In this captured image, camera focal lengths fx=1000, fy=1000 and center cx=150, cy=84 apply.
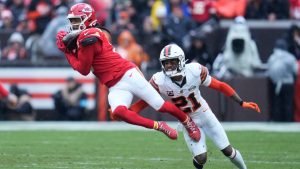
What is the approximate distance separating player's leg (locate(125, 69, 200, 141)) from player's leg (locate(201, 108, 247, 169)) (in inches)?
7.9

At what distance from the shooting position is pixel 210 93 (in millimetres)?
16875

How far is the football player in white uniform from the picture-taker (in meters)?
9.59

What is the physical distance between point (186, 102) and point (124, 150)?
272 cm

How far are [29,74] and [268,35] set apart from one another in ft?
15.1

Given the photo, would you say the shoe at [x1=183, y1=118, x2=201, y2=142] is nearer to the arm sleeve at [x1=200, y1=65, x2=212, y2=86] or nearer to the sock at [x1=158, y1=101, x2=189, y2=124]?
the sock at [x1=158, y1=101, x2=189, y2=124]

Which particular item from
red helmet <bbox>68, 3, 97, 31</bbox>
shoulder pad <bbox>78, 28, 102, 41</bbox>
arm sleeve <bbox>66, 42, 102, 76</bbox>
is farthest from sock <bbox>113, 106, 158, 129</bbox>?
red helmet <bbox>68, 3, 97, 31</bbox>

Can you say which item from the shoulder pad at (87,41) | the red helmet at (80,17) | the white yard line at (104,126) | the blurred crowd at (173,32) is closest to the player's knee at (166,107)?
the shoulder pad at (87,41)

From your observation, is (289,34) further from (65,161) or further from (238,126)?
(65,161)

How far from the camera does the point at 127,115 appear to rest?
970 centimetres

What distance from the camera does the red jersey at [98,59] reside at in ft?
32.6

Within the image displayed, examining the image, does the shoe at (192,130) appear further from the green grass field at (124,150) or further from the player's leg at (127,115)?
the green grass field at (124,150)

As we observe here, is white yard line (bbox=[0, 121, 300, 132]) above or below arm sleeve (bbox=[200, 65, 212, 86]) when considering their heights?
below

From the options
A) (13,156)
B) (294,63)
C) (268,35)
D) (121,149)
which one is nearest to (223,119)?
(294,63)

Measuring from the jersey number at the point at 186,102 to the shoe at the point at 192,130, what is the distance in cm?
22
